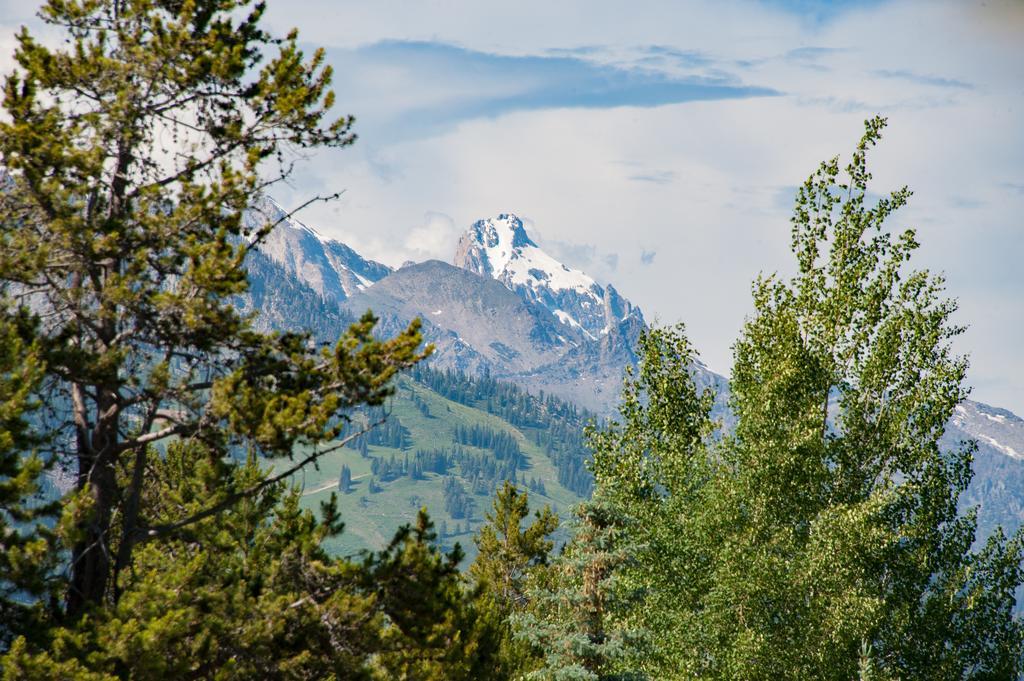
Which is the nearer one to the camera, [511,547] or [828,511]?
[828,511]

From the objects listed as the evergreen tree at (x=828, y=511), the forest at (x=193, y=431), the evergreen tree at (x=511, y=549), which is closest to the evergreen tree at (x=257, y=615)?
the forest at (x=193, y=431)

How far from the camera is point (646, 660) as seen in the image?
98.1 feet

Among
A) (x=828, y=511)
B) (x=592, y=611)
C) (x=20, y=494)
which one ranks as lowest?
(x=592, y=611)

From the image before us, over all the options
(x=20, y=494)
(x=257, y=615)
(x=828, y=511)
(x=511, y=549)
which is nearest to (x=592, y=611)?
(x=828, y=511)

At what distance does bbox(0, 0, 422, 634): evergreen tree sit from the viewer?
50.6 feet

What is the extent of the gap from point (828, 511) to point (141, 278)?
18.5 m

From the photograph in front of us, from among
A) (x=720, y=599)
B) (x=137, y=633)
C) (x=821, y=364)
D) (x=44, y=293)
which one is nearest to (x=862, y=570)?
(x=720, y=599)

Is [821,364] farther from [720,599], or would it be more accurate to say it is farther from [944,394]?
[720,599]

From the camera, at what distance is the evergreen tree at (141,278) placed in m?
15.4

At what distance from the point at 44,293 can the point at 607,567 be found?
21875 mm

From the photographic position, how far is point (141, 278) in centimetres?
1583

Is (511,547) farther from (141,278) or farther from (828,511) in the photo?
(141,278)

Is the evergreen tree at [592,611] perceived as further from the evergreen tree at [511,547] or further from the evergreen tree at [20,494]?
the evergreen tree at [20,494]

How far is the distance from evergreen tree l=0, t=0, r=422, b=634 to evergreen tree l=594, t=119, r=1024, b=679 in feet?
47.1
